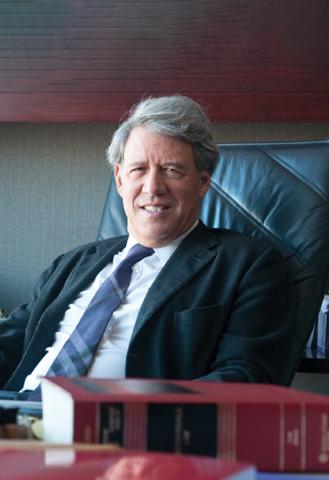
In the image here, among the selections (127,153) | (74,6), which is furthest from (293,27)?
(127,153)

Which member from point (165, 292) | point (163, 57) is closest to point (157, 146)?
point (165, 292)

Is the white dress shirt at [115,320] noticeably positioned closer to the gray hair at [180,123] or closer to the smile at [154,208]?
the smile at [154,208]

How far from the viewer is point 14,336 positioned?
2.15m

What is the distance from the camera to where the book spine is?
2.53ft

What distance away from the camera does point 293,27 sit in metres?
2.68

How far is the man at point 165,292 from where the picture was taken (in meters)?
1.82

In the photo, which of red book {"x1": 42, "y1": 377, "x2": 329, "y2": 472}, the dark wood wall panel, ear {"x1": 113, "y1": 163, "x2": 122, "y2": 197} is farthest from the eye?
red book {"x1": 42, "y1": 377, "x2": 329, "y2": 472}

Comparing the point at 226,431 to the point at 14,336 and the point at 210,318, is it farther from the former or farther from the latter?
the point at 14,336

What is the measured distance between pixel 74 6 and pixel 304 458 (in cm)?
225

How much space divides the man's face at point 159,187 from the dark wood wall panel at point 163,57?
72 centimetres

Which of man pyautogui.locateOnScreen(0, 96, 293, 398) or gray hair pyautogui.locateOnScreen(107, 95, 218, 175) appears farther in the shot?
gray hair pyautogui.locateOnScreen(107, 95, 218, 175)

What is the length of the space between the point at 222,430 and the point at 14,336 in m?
1.42

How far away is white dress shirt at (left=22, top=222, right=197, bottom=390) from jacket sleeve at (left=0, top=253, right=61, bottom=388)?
0.54 feet

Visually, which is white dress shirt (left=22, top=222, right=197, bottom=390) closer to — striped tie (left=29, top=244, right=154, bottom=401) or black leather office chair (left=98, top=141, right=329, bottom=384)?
striped tie (left=29, top=244, right=154, bottom=401)
